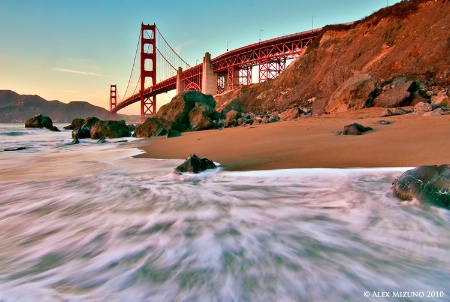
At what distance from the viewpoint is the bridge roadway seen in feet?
97.1

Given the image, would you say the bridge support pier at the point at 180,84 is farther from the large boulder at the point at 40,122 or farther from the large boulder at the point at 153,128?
the large boulder at the point at 153,128

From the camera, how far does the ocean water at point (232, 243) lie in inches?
43.9

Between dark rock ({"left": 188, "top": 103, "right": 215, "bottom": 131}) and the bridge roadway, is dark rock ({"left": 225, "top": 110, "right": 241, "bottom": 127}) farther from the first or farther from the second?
the bridge roadway

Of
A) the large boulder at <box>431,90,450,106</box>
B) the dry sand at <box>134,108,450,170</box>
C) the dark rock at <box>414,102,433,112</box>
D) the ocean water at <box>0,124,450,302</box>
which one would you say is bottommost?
the ocean water at <box>0,124,450,302</box>

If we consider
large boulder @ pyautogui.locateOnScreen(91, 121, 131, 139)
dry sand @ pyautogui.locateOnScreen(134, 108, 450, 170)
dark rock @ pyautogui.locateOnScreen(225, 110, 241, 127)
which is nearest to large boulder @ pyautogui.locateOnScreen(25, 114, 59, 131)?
large boulder @ pyautogui.locateOnScreen(91, 121, 131, 139)

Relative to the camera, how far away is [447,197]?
1.72 meters

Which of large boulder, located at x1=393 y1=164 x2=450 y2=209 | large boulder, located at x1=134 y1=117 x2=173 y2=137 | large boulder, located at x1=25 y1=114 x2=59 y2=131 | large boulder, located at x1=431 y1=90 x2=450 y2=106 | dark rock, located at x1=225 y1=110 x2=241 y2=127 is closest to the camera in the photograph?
large boulder, located at x1=393 y1=164 x2=450 y2=209

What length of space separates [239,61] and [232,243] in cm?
3622

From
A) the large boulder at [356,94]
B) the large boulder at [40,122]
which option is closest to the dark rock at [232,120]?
the large boulder at [356,94]

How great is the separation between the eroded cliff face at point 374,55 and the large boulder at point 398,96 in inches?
45.4

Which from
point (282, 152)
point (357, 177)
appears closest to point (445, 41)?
point (282, 152)

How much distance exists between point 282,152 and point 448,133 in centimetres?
207

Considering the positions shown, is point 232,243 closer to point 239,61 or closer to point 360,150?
point 360,150

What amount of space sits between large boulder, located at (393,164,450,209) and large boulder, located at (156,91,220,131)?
9412mm
